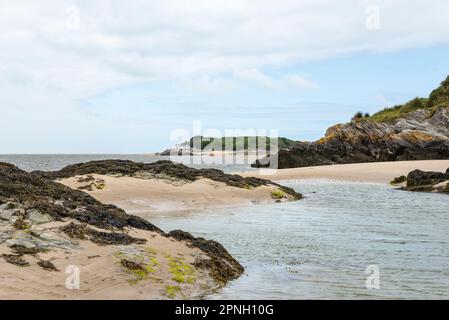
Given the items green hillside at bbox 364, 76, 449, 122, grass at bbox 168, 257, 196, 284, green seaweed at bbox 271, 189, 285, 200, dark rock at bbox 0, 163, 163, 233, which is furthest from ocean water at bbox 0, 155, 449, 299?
green hillside at bbox 364, 76, 449, 122

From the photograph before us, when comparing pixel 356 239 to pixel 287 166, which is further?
pixel 287 166

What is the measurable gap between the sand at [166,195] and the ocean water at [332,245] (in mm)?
1440

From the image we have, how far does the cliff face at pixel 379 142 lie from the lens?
→ 6034 cm

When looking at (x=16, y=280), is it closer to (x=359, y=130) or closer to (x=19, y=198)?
(x=19, y=198)

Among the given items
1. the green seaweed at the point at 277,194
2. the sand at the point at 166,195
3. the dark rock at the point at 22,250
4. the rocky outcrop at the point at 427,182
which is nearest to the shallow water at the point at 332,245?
the green seaweed at the point at 277,194

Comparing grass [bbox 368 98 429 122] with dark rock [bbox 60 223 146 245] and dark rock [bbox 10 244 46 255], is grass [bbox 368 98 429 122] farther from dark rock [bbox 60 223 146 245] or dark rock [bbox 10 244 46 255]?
dark rock [bbox 10 244 46 255]

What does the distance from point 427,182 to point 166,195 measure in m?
18.5

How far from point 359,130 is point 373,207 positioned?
136 feet

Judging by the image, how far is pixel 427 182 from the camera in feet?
118

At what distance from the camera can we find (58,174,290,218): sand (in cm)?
2370

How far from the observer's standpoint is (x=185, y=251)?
11.9 m

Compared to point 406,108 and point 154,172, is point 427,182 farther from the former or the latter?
point 406,108

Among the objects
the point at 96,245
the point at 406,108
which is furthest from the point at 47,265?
the point at 406,108

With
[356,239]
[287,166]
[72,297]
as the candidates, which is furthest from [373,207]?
[287,166]
